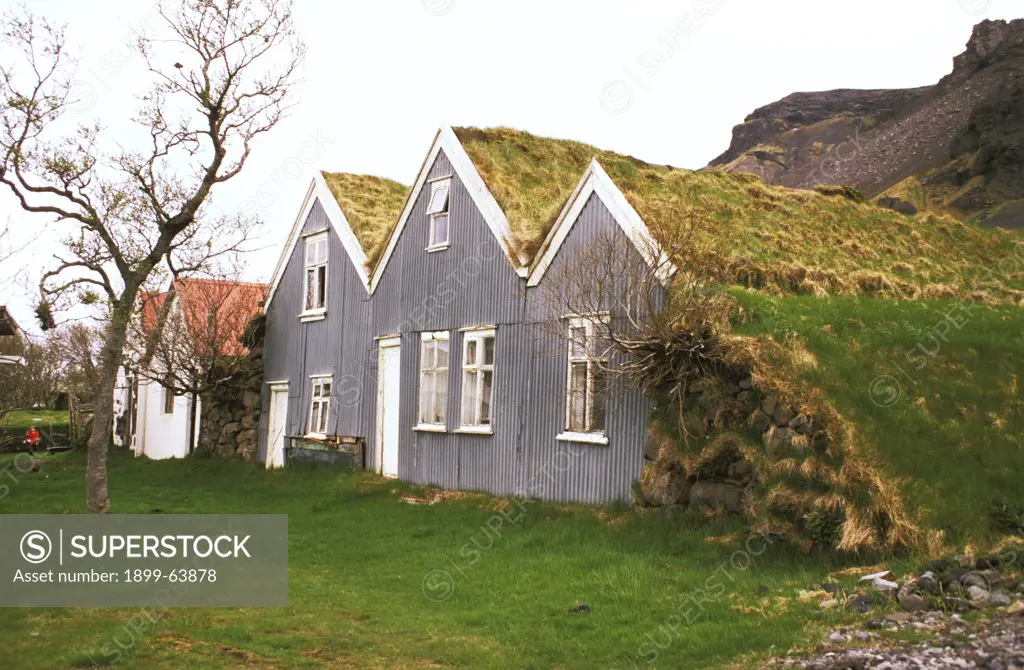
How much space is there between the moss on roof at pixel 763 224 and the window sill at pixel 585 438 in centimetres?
336

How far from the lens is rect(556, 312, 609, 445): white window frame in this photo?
51.2ft

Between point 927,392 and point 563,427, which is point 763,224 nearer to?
point 563,427

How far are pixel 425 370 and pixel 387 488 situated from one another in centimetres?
259

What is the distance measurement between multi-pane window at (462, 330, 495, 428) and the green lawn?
8.73 ft

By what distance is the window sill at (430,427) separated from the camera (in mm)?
19812

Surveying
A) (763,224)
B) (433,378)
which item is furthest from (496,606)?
(763,224)

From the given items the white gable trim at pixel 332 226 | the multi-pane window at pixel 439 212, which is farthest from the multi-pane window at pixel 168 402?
the multi-pane window at pixel 439 212

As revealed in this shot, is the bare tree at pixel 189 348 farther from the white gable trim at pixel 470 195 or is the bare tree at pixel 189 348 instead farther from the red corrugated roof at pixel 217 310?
the white gable trim at pixel 470 195

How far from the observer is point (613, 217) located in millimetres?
16094

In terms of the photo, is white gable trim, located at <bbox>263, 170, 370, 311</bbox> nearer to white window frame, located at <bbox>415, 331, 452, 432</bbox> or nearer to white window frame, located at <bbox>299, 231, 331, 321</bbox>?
white window frame, located at <bbox>299, 231, 331, 321</bbox>

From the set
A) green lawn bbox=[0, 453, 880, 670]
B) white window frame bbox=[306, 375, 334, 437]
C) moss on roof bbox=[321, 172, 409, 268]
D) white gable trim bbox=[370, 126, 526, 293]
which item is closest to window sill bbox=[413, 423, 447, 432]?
green lawn bbox=[0, 453, 880, 670]

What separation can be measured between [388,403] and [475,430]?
12.8ft

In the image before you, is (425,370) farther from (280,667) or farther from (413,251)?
(280,667)

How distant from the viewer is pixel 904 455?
472 inches
